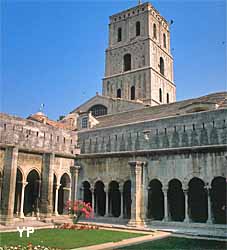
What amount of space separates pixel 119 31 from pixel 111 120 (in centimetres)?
2183

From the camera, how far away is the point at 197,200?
20.8 meters

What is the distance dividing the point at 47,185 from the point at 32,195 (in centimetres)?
314

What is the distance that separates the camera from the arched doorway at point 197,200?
67.1ft

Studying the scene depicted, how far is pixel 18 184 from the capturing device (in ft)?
73.9

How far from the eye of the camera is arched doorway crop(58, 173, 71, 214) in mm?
25031

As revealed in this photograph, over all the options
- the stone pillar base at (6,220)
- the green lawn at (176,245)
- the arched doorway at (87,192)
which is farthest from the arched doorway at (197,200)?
the stone pillar base at (6,220)

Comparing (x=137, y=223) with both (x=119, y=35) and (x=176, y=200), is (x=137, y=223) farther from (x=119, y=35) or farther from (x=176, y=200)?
(x=119, y=35)

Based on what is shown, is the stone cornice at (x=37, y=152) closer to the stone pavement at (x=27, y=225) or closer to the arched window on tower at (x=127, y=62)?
the stone pavement at (x=27, y=225)

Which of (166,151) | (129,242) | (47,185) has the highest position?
(166,151)

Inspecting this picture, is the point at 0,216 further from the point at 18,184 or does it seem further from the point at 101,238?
the point at 101,238

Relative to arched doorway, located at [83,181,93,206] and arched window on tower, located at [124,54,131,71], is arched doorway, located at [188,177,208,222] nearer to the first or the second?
arched doorway, located at [83,181,93,206]

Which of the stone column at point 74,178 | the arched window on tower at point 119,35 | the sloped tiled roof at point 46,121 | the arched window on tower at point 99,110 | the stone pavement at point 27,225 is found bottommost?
the stone pavement at point 27,225

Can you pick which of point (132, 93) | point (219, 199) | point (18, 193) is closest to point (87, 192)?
point (18, 193)

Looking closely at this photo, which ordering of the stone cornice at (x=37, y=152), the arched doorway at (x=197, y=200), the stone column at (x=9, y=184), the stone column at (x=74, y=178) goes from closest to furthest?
1. the stone column at (x=9, y=184)
2. the stone cornice at (x=37, y=152)
3. the arched doorway at (x=197, y=200)
4. the stone column at (x=74, y=178)
